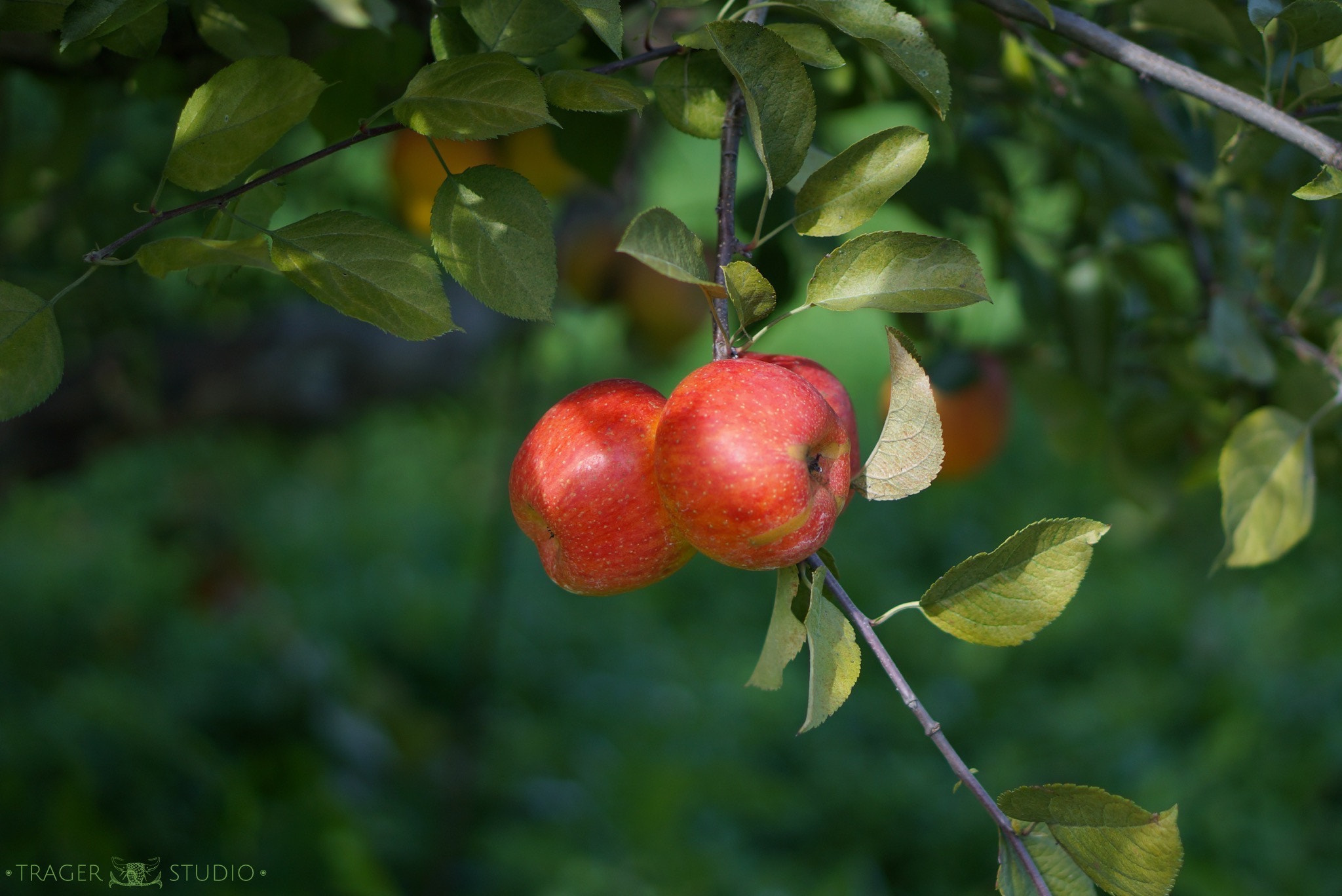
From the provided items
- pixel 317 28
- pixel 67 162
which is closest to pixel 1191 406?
pixel 317 28

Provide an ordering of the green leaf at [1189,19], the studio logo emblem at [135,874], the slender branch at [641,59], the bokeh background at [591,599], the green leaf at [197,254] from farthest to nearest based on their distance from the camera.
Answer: the studio logo emblem at [135,874] → the bokeh background at [591,599] → the green leaf at [1189,19] → the slender branch at [641,59] → the green leaf at [197,254]

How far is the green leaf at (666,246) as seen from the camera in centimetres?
38

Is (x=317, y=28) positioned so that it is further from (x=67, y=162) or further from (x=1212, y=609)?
(x=1212, y=609)

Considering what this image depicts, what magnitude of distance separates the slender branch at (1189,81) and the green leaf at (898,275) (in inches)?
4.9

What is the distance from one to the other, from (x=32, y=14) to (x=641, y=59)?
0.87 feet

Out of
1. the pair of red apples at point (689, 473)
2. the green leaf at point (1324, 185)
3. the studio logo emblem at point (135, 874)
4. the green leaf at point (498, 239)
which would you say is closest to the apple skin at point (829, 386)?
the pair of red apples at point (689, 473)

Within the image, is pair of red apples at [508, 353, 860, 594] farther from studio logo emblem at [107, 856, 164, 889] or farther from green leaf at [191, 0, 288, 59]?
studio logo emblem at [107, 856, 164, 889]

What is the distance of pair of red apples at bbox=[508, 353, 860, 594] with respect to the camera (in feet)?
1.33

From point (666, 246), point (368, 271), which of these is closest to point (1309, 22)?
point (666, 246)

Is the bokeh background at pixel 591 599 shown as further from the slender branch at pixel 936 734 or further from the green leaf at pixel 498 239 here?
the slender branch at pixel 936 734

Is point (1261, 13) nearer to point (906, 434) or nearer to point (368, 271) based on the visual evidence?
point (906, 434)

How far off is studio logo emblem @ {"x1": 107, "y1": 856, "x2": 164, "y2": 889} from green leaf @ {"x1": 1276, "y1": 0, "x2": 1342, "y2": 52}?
3.92 feet

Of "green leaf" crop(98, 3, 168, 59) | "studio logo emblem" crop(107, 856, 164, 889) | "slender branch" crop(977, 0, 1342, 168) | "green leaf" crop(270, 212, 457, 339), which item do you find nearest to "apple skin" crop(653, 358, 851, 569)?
"green leaf" crop(270, 212, 457, 339)

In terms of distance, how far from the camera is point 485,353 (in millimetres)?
1795
